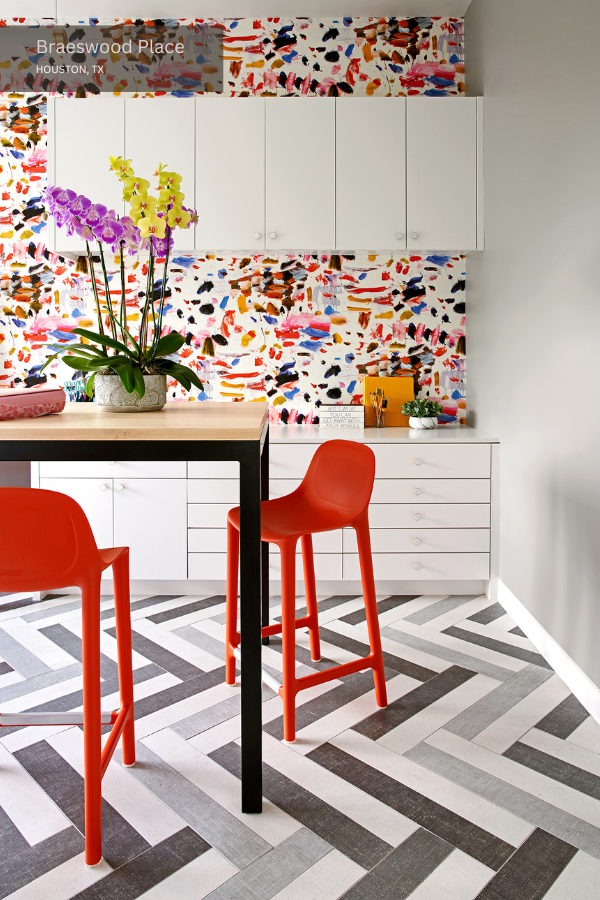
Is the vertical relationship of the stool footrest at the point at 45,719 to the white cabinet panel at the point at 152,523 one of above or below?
below

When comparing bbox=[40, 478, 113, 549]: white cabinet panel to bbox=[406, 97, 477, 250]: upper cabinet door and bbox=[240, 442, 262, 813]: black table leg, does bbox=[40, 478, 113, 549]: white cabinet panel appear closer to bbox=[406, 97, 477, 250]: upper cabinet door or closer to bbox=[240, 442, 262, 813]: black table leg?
bbox=[240, 442, 262, 813]: black table leg

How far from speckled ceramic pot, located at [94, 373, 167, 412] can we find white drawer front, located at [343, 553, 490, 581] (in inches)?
60.2

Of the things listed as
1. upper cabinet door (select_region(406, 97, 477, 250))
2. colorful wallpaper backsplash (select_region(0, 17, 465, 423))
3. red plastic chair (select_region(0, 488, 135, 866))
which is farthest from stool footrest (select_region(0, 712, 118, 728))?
upper cabinet door (select_region(406, 97, 477, 250))

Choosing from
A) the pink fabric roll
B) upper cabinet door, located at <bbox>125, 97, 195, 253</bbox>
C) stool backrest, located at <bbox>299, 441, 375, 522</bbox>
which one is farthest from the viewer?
upper cabinet door, located at <bbox>125, 97, 195, 253</bbox>

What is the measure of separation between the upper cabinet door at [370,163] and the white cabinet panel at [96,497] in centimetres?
171

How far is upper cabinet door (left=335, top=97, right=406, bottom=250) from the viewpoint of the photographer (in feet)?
10.6

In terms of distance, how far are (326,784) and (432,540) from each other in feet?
5.19

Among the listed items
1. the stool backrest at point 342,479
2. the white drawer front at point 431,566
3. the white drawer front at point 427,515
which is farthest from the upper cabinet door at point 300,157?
the white drawer front at point 431,566

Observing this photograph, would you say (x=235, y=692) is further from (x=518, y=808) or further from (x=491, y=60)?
(x=491, y=60)

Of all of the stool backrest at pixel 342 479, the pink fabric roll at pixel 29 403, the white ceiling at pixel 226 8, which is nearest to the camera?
the pink fabric roll at pixel 29 403

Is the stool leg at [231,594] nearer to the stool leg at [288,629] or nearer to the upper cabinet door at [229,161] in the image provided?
the stool leg at [288,629]

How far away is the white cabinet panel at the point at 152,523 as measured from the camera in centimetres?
309

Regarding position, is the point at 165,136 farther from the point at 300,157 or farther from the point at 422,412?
the point at 422,412

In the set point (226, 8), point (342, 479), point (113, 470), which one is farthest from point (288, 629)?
point (226, 8)
